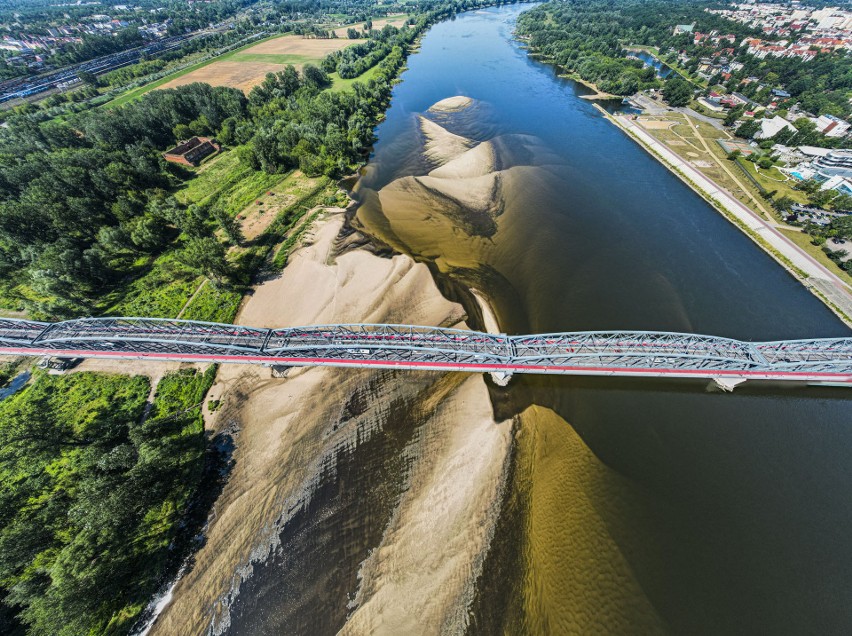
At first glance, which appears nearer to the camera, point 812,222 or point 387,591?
point 387,591

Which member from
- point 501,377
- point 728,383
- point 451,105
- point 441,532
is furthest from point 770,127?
point 441,532

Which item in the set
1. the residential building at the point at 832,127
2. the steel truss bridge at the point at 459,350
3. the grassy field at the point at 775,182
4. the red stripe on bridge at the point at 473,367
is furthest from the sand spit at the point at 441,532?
the residential building at the point at 832,127

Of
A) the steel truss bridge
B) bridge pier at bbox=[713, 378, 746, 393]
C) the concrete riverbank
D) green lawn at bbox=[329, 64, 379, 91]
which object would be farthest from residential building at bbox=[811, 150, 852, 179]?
green lawn at bbox=[329, 64, 379, 91]

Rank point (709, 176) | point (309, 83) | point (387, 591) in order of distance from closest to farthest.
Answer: point (387, 591) → point (709, 176) → point (309, 83)

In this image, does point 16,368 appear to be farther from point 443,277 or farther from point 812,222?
point 812,222

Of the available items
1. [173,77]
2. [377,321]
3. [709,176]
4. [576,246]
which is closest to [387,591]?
[377,321]

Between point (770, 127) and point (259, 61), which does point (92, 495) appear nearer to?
point (770, 127)
